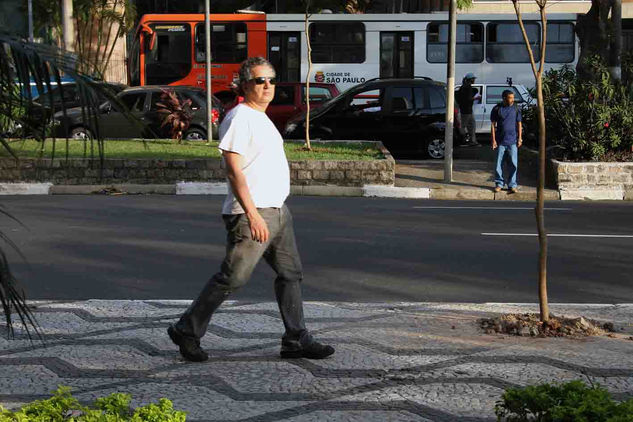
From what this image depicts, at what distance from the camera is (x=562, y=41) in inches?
1260

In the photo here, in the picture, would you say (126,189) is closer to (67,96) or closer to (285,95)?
(285,95)

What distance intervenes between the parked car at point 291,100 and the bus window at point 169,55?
18.5 feet

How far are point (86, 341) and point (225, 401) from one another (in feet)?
5.35

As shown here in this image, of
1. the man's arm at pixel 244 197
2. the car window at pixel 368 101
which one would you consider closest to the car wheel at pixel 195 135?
the car window at pixel 368 101

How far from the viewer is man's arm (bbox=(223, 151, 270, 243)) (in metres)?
5.66

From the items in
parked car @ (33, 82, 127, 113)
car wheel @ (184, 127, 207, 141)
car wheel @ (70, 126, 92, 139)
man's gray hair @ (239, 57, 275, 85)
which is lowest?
car wheel @ (184, 127, 207, 141)

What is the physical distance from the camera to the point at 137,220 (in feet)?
43.3

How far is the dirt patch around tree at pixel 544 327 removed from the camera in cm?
668

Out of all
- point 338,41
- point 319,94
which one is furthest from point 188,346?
point 338,41

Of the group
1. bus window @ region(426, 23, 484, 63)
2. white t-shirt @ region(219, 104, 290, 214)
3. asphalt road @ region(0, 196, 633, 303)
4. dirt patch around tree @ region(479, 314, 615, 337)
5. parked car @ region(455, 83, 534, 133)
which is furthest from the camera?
bus window @ region(426, 23, 484, 63)

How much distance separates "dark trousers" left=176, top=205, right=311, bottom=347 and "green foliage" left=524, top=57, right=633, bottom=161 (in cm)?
1282

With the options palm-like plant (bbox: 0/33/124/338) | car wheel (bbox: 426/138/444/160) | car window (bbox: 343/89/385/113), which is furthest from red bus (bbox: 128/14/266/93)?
palm-like plant (bbox: 0/33/124/338)

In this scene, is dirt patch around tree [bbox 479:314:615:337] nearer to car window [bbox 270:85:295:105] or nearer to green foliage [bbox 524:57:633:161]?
green foliage [bbox 524:57:633:161]

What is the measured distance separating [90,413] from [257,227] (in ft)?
7.53
